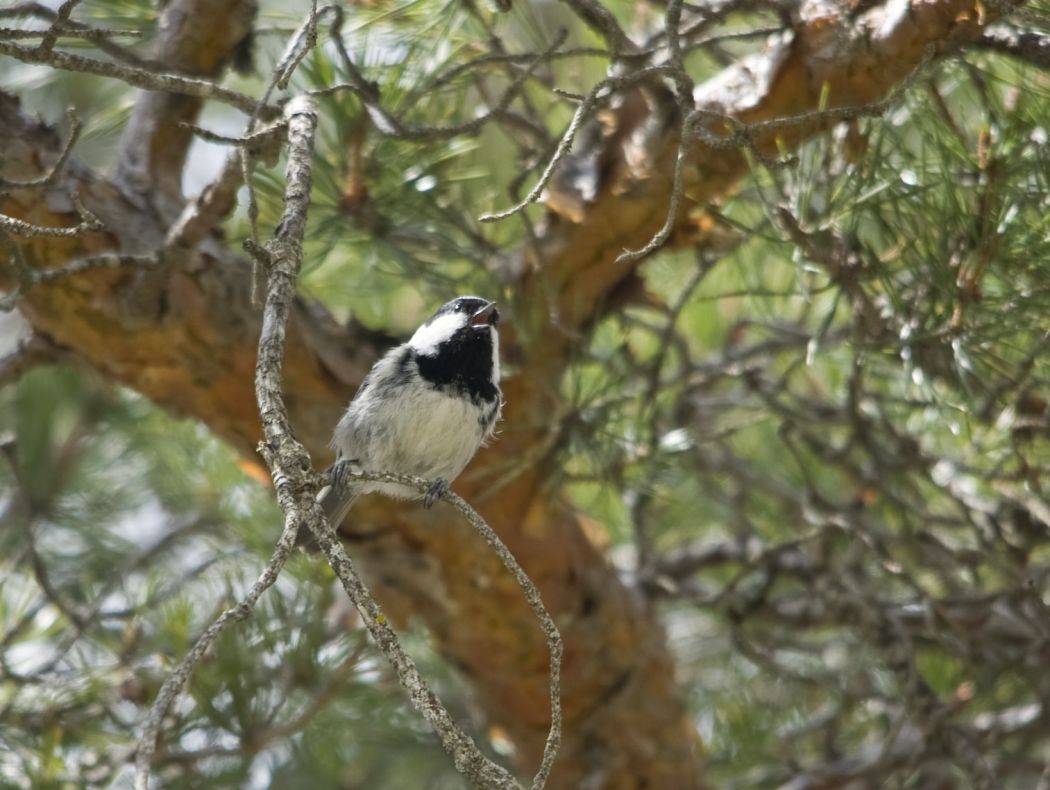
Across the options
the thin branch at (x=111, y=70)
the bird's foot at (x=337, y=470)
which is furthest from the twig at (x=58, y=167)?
the bird's foot at (x=337, y=470)

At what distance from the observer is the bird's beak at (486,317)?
2.17m

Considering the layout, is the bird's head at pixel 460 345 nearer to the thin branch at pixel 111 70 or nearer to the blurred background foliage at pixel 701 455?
the blurred background foliage at pixel 701 455

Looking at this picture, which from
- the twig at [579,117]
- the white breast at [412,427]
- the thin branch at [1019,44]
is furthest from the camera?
the white breast at [412,427]

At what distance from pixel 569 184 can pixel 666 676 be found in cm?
108

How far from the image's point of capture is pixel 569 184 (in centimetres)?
211

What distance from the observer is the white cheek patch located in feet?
7.28

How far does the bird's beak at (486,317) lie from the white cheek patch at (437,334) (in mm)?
27

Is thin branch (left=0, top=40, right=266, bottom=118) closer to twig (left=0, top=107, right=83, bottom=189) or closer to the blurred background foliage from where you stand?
twig (left=0, top=107, right=83, bottom=189)

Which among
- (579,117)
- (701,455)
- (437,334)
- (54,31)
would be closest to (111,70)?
(54,31)

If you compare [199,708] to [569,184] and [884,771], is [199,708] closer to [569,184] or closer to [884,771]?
[569,184]

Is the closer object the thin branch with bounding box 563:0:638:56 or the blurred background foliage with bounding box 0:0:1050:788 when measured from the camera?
the thin branch with bounding box 563:0:638:56

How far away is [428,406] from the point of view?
7.06 ft

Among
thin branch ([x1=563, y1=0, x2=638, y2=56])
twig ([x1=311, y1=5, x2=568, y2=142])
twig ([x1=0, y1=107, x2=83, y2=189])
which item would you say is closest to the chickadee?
twig ([x1=311, y1=5, x2=568, y2=142])

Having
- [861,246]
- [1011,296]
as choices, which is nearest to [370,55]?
[861,246]
